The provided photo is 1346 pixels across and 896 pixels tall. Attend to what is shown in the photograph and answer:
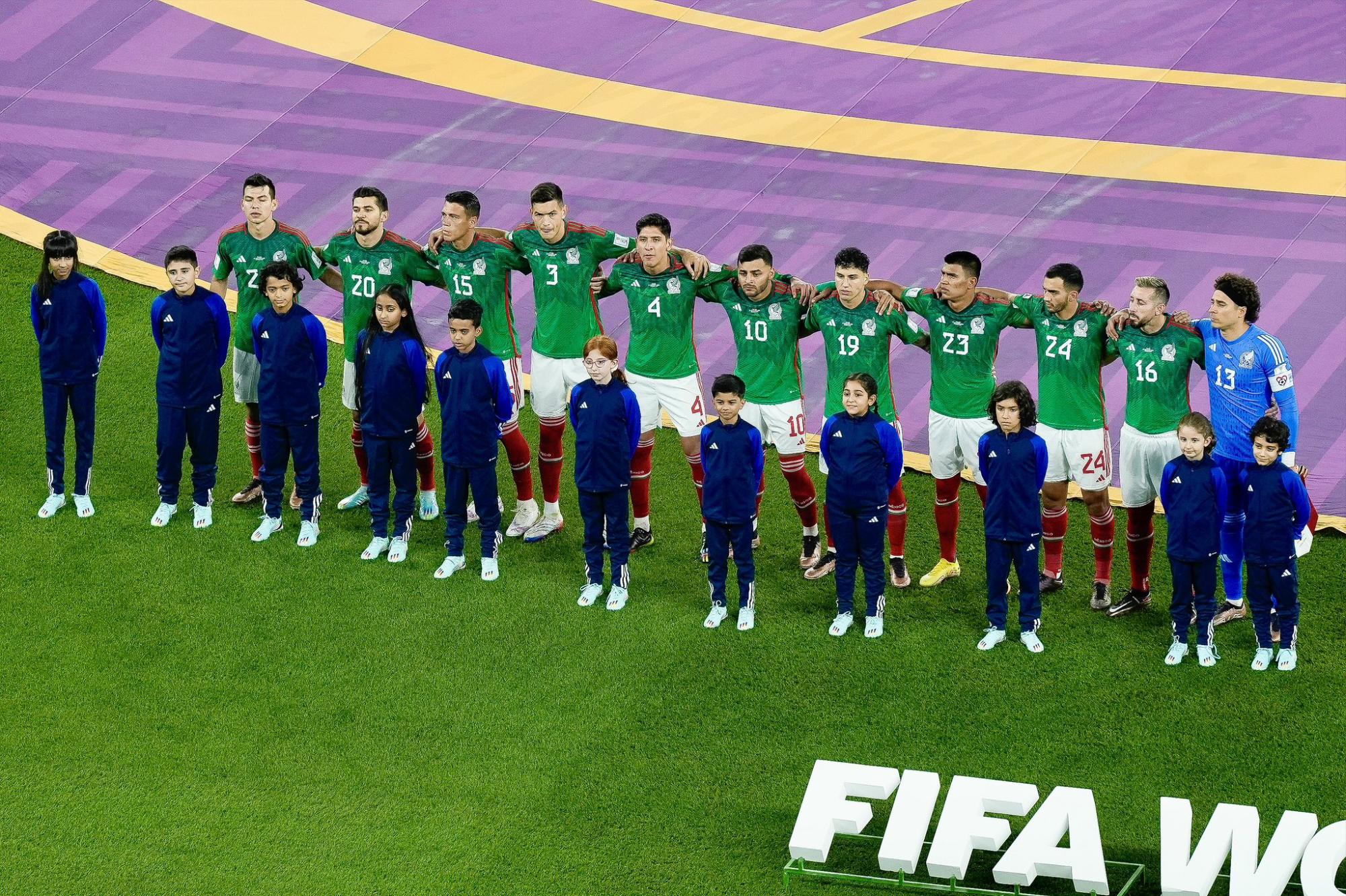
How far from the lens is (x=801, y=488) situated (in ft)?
33.2

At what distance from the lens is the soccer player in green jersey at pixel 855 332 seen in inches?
378

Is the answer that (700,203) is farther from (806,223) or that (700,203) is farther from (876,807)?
(876,807)

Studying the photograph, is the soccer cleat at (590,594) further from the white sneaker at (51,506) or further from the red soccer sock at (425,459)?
the white sneaker at (51,506)

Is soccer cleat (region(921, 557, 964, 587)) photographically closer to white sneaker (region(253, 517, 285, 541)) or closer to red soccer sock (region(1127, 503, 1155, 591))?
red soccer sock (region(1127, 503, 1155, 591))

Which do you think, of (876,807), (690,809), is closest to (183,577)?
(690,809)

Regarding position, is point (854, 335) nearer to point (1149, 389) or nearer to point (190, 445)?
point (1149, 389)

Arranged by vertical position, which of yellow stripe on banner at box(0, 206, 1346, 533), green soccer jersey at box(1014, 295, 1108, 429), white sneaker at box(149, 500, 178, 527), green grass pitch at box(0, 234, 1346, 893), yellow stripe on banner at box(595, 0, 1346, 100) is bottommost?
green grass pitch at box(0, 234, 1346, 893)

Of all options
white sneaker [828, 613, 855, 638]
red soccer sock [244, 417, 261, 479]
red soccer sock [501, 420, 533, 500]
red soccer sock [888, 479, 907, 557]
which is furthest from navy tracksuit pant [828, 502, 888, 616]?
red soccer sock [244, 417, 261, 479]

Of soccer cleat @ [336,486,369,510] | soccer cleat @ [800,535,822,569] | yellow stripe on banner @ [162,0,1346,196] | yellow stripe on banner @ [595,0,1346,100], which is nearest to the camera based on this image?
soccer cleat @ [800,535,822,569]

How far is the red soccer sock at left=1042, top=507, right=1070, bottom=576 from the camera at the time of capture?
32.0ft

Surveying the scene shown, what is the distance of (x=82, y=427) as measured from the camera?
10547 millimetres

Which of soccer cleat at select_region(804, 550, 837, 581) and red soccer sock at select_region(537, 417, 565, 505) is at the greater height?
red soccer sock at select_region(537, 417, 565, 505)

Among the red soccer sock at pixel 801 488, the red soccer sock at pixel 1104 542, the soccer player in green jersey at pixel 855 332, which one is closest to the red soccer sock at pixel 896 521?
the soccer player in green jersey at pixel 855 332

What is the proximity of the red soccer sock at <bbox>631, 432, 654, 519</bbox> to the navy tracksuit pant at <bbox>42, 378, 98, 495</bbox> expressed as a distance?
10.6ft
